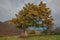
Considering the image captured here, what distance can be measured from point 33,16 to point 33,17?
0.08 meters

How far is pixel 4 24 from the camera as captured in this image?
35.3 feet

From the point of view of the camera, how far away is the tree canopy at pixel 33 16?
35.6 ft

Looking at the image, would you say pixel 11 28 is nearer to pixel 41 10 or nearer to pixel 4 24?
pixel 4 24

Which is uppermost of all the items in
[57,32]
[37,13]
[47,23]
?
[37,13]

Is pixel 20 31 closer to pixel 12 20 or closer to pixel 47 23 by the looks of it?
pixel 12 20

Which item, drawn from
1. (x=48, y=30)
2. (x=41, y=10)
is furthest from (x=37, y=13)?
(x=48, y=30)

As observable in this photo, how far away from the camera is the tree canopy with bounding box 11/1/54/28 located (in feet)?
35.6

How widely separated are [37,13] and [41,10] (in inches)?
19.5

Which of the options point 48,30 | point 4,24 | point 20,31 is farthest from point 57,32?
point 4,24

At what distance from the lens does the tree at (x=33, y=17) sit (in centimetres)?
1086

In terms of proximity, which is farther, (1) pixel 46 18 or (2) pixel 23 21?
(1) pixel 46 18

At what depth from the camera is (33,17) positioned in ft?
36.3

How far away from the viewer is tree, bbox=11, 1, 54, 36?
10859 mm

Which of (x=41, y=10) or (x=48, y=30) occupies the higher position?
(x=41, y=10)
